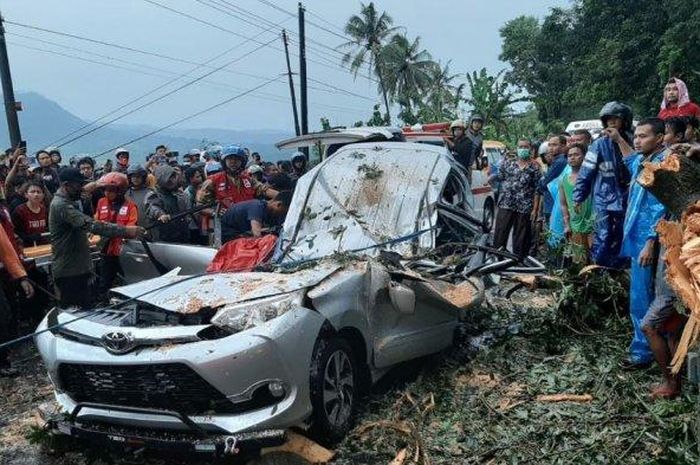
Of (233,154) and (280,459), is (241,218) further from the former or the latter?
(280,459)

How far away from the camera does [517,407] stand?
13.5 ft

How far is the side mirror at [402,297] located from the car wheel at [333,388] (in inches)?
17.2

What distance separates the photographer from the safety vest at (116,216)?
261 inches

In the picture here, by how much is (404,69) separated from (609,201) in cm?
4505

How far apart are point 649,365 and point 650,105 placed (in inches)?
972

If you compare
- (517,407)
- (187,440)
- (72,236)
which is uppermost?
(72,236)

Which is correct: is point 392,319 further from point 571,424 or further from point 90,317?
point 90,317

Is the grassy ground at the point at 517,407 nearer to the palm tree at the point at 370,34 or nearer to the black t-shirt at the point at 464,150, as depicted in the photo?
the black t-shirt at the point at 464,150

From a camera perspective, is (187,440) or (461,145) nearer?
(187,440)

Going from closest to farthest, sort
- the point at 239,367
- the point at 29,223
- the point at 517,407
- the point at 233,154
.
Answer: the point at 239,367 < the point at 517,407 < the point at 29,223 < the point at 233,154

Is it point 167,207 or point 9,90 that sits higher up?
point 9,90

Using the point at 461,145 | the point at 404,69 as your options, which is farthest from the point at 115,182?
the point at 404,69

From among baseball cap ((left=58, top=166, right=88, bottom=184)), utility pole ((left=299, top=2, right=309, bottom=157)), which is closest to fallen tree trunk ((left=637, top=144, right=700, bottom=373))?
baseball cap ((left=58, top=166, right=88, bottom=184))

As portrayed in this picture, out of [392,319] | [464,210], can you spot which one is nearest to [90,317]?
[392,319]
